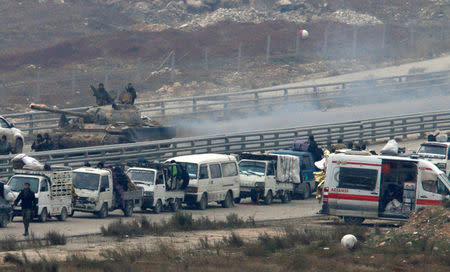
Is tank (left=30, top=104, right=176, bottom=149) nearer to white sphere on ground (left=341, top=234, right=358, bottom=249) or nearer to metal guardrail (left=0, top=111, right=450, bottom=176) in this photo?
metal guardrail (left=0, top=111, right=450, bottom=176)

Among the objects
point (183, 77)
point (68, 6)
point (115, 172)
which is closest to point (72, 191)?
point (115, 172)

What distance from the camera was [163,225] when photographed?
22.5 metres

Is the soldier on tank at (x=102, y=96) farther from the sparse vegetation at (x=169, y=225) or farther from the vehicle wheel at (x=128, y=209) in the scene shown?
the sparse vegetation at (x=169, y=225)

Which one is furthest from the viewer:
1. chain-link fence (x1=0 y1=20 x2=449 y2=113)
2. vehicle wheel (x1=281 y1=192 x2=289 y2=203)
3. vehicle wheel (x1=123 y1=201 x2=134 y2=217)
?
chain-link fence (x1=0 y1=20 x2=449 y2=113)

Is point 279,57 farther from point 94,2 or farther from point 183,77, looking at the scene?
point 94,2

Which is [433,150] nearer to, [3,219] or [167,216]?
[167,216]

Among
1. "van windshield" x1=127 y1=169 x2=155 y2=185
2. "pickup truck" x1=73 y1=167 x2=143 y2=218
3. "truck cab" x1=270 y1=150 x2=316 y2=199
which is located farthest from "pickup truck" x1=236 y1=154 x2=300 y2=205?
"pickup truck" x1=73 y1=167 x2=143 y2=218

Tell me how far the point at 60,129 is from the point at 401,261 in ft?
67.8

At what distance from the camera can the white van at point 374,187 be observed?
79.7 ft

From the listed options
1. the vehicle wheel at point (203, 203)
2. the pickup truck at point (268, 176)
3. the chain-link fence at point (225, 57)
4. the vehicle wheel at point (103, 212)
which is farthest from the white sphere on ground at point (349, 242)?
the chain-link fence at point (225, 57)

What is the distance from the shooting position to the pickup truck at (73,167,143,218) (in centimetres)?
2520

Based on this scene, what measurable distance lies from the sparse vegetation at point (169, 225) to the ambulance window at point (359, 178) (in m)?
2.67

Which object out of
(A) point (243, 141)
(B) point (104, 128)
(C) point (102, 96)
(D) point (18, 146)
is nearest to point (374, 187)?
(A) point (243, 141)

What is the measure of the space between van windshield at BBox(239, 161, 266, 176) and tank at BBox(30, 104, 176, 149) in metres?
6.16
